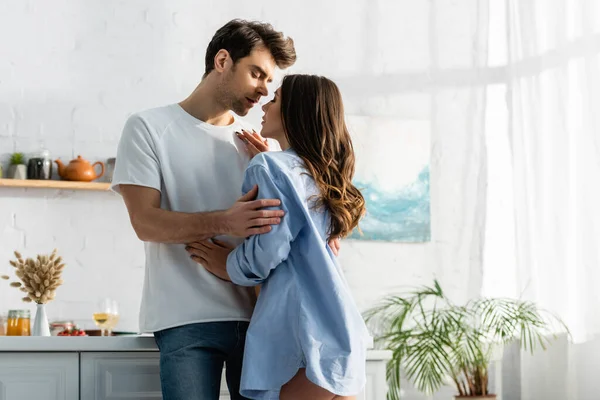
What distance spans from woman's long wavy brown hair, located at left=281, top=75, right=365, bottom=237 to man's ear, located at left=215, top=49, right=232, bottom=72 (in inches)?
12.4

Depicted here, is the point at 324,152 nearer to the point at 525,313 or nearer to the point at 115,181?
the point at 115,181

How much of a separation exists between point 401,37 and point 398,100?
37 centimetres

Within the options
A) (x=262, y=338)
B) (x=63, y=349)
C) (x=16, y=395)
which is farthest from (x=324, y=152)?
(x=16, y=395)

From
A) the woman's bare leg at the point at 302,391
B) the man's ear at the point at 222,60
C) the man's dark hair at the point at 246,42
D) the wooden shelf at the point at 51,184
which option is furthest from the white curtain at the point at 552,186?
the woman's bare leg at the point at 302,391

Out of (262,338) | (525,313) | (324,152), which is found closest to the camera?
(262,338)

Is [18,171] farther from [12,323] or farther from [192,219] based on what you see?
[192,219]

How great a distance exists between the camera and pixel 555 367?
4621mm

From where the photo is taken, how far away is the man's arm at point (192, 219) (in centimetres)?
190

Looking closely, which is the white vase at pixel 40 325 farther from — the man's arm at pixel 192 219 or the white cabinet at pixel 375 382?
the white cabinet at pixel 375 382

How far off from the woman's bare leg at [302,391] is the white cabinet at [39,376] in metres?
0.56

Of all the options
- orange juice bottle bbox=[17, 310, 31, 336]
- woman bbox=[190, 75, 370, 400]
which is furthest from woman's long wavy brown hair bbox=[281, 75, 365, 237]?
orange juice bottle bbox=[17, 310, 31, 336]

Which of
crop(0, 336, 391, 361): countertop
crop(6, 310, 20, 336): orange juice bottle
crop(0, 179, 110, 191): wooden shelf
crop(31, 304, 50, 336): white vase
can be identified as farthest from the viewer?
crop(0, 179, 110, 191): wooden shelf

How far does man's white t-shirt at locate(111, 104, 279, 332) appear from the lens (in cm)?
204

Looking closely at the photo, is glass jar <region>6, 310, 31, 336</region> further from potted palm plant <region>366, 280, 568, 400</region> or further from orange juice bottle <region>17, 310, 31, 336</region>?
potted palm plant <region>366, 280, 568, 400</region>
